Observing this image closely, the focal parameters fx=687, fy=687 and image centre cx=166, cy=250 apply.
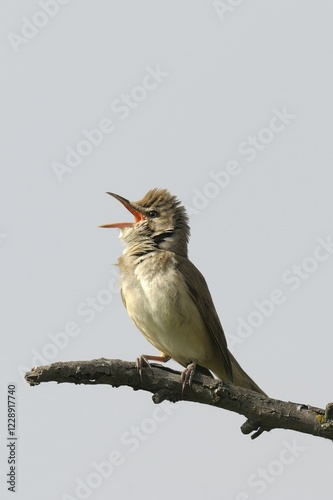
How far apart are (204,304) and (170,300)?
51 cm

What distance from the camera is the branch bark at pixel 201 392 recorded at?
4625mm

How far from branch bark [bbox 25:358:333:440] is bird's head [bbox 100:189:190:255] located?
2.05 metres

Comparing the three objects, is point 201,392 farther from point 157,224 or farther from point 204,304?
point 157,224

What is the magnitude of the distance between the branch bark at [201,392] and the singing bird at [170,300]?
1.07m

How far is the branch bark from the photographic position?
4625 mm

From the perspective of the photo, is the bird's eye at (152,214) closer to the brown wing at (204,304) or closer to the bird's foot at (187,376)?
the brown wing at (204,304)

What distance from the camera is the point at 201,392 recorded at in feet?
16.9

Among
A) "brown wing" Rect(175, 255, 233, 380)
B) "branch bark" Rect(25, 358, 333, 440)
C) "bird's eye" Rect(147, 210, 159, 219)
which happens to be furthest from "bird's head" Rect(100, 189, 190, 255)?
"branch bark" Rect(25, 358, 333, 440)

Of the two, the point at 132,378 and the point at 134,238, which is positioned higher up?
the point at 134,238

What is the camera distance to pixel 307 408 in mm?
4801

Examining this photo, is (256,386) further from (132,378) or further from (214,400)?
(132,378)

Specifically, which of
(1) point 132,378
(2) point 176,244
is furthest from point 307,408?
(2) point 176,244

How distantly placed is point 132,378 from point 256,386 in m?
2.32

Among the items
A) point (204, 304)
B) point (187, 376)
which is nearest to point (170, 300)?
point (204, 304)
